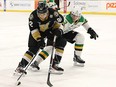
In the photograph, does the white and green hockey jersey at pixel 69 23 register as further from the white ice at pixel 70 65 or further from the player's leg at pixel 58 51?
the white ice at pixel 70 65

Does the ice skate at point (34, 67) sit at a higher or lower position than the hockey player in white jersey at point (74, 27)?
lower

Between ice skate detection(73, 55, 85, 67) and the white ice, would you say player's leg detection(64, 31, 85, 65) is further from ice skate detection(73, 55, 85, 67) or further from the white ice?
the white ice

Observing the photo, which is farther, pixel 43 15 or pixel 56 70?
pixel 56 70

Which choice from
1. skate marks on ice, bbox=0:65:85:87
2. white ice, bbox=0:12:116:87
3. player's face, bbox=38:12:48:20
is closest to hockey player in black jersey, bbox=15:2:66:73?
player's face, bbox=38:12:48:20

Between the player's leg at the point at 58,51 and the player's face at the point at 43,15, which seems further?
the player's leg at the point at 58,51

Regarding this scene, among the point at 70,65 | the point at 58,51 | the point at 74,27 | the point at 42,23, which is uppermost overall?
the point at 42,23

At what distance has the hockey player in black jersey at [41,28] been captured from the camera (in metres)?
3.46

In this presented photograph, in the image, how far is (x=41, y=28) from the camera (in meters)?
3.61

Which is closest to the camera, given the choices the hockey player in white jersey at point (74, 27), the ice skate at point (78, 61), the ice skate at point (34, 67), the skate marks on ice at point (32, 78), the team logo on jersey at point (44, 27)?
the skate marks on ice at point (32, 78)

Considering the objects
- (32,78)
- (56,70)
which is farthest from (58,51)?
(32,78)

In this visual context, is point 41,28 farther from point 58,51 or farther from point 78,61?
point 78,61

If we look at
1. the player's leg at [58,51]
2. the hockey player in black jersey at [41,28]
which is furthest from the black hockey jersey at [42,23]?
the player's leg at [58,51]

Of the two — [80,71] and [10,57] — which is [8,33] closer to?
[10,57]

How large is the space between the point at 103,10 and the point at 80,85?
7.82 meters
